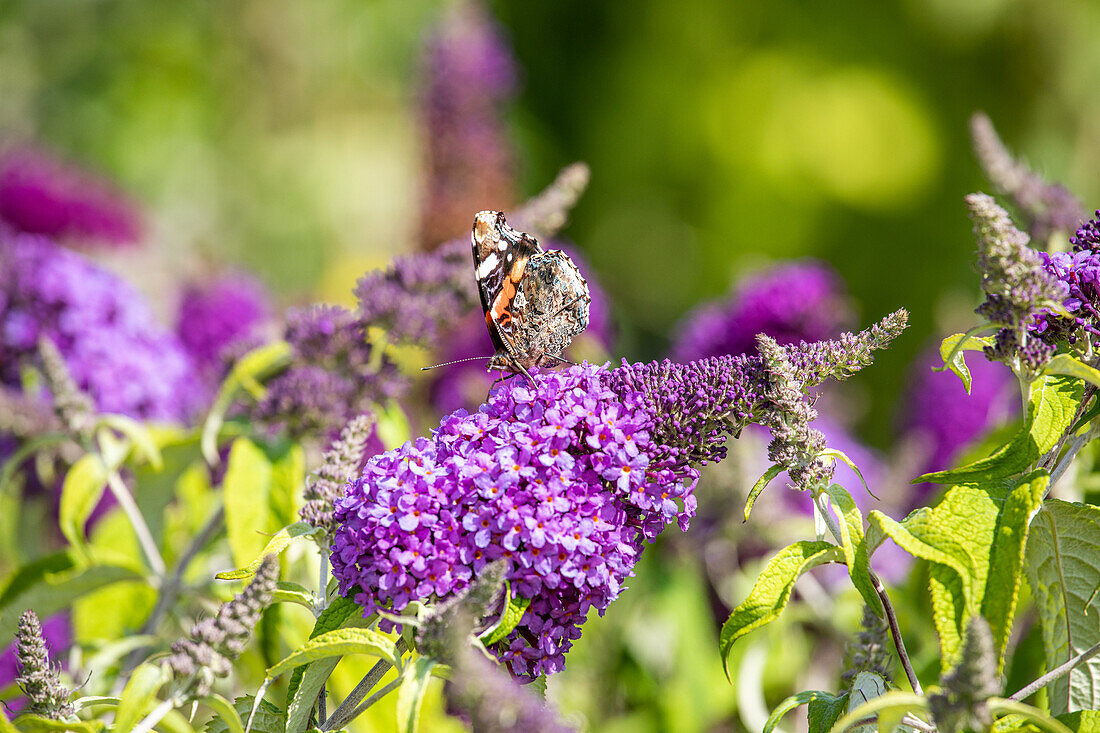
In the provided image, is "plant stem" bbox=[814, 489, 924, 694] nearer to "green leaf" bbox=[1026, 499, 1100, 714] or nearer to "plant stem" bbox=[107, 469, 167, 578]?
"green leaf" bbox=[1026, 499, 1100, 714]

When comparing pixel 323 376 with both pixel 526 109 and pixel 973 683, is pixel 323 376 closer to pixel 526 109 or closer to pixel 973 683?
pixel 973 683

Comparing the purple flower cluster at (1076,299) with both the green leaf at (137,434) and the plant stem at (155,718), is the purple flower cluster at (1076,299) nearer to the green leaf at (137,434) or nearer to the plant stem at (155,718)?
the plant stem at (155,718)

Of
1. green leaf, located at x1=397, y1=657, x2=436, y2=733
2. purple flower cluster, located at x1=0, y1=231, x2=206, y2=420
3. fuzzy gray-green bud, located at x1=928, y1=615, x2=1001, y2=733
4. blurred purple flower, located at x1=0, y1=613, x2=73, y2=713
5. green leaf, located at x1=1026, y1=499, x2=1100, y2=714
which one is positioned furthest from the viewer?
purple flower cluster, located at x1=0, y1=231, x2=206, y2=420

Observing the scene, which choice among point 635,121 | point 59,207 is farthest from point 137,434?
point 635,121

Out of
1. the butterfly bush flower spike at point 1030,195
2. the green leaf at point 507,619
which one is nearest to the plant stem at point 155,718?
the green leaf at point 507,619

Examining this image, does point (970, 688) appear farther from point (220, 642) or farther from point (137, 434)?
point (137, 434)

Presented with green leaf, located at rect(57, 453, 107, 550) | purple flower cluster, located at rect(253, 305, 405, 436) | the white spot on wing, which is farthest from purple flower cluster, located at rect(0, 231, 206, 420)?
the white spot on wing
